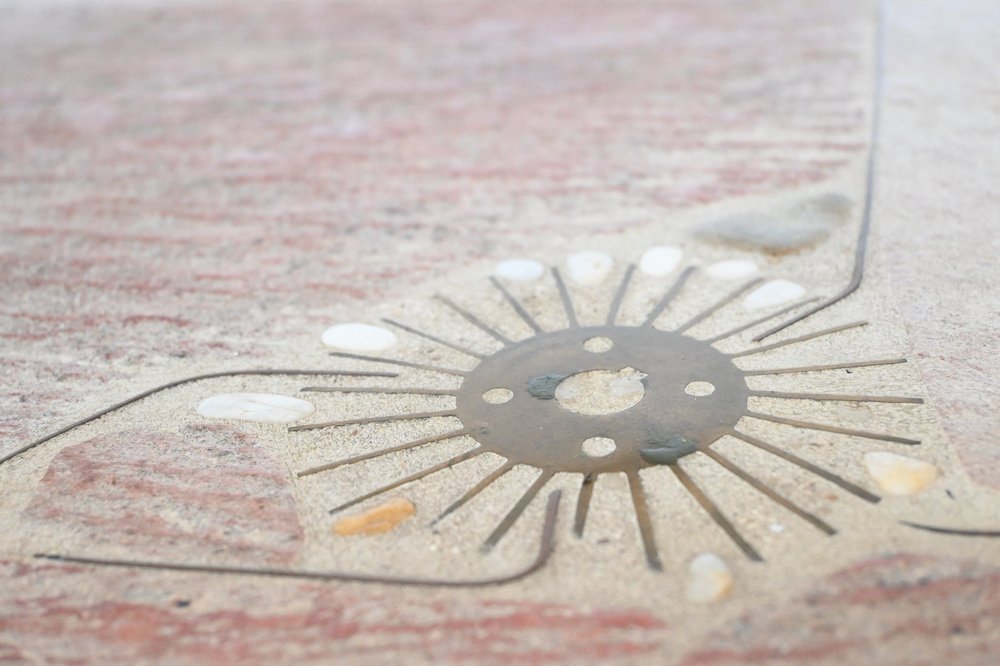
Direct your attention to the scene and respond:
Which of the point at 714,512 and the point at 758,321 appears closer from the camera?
the point at 714,512

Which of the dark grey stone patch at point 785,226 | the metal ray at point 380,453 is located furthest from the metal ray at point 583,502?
the dark grey stone patch at point 785,226

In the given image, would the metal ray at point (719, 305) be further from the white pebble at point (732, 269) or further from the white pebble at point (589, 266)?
the white pebble at point (589, 266)

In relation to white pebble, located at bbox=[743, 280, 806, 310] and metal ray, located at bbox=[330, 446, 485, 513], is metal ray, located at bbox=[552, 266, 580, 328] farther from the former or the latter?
metal ray, located at bbox=[330, 446, 485, 513]

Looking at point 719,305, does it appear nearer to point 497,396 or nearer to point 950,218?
point 497,396

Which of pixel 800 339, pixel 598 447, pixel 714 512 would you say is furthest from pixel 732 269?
pixel 714 512


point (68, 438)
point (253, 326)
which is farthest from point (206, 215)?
point (68, 438)

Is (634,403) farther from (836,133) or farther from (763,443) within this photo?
(836,133)
